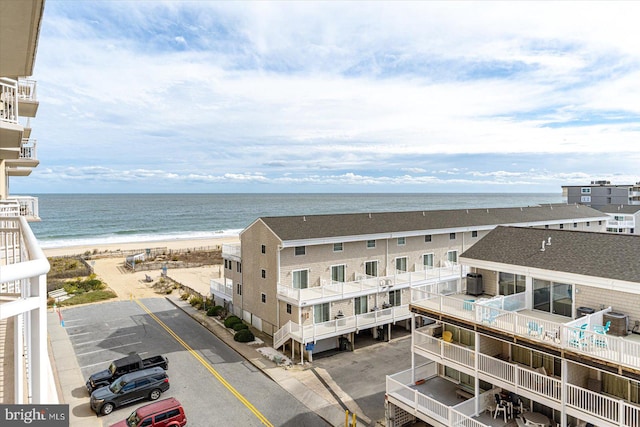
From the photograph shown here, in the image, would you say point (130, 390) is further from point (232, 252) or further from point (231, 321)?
point (232, 252)

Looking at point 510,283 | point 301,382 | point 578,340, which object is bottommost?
point 301,382

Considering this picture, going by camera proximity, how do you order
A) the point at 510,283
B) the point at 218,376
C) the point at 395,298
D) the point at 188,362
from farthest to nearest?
the point at 395,298 → the point at 188,362 → the point at 218,376 → the point at 510,283

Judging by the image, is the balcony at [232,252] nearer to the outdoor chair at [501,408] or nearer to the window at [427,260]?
the window at [427,260]

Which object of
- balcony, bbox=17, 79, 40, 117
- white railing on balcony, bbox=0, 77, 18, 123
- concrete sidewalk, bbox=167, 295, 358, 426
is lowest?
concrete sidewalk, bbox=167, 295, 358, 426

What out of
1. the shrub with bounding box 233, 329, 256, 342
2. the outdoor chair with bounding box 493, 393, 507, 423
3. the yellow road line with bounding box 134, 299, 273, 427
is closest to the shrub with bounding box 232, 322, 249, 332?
the shrub with bounding box 233, 329, 256, 342

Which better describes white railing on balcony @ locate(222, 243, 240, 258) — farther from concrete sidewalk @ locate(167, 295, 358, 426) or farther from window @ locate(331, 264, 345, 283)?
window @ locate(331, 264, 345, 283)

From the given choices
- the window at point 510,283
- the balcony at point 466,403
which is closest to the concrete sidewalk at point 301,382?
the balcony at point 466,403

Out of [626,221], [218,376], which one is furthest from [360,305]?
[626,221]
